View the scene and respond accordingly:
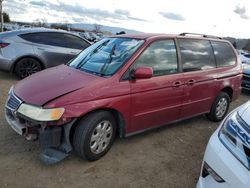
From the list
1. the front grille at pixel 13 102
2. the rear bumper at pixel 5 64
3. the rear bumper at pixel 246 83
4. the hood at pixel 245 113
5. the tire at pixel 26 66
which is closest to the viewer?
the hood at pixel 245 113

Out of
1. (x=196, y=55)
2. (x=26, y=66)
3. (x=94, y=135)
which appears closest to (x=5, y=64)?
(x=26, y=66)

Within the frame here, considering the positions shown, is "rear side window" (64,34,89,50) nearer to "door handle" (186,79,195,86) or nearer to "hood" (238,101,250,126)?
"door handle" (186,79,195,86)

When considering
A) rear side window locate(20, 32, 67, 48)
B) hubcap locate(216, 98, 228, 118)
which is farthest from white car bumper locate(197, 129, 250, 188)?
rear side window locate(20, 32, 67, 48)

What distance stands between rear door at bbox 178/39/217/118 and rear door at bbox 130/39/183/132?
199 millimetres

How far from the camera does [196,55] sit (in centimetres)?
494

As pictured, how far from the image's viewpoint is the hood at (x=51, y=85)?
11.3ft

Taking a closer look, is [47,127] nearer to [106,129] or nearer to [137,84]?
[106,129]

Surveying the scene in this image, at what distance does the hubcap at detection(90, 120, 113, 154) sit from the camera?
361cm

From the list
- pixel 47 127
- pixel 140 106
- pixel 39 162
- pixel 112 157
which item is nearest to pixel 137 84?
pixel 140 106

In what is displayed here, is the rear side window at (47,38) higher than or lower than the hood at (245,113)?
lower

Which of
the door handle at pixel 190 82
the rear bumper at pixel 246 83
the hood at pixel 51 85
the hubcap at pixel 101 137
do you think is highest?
the hood at pixel 51 85

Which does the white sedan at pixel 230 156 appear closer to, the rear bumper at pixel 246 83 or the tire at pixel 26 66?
the tire at pixel 26 66

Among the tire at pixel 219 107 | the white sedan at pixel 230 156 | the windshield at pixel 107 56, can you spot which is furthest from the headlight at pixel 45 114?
the tire at pixel 219 107

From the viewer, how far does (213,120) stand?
566 cm
